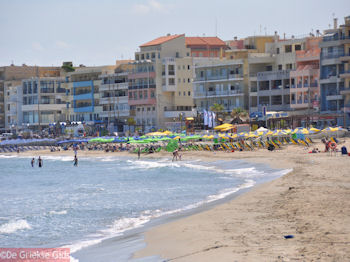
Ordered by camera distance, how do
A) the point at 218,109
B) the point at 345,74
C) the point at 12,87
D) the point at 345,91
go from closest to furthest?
the point at 345,91 < the point at 345,74 < the point at 218,109 < the point at 12,87

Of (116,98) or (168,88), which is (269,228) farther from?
(116,98)

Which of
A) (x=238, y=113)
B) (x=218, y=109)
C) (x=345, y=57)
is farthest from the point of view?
(x=218, y=109)

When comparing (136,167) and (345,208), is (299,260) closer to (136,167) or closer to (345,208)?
(345,208)

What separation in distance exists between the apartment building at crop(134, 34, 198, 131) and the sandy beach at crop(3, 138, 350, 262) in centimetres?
6046

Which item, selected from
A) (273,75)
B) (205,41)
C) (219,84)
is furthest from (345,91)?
(205,41)

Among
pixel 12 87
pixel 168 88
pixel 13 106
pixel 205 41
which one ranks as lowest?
pixel 13 106

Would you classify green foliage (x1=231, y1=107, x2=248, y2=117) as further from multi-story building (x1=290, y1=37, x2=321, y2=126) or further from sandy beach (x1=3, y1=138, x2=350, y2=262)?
sandy beach (x1=3, y1=138, x2=350, y2=262)

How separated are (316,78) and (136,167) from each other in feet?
90.1

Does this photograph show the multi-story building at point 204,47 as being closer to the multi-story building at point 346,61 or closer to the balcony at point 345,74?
the multi-story building at point 346,61

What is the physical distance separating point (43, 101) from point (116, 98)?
22699mm

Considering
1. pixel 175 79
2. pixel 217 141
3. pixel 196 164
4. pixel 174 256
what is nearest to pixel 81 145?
pixel 175 79

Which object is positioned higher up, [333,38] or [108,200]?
[333,38]

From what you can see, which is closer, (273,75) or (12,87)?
(273,75)

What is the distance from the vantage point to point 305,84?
70438 millimetres
